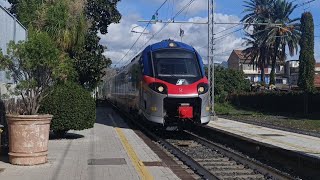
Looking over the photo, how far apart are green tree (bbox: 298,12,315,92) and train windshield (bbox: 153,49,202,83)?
88.1 ft

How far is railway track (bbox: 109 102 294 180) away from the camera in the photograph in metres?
10.9

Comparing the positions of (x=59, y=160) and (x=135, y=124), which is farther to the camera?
(x=135, y=124)

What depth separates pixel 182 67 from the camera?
19.6 m

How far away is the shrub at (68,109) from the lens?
50.5ft

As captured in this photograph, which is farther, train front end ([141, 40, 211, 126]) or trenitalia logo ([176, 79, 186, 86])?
trenitalia logo ([176, 79, 186, 86])

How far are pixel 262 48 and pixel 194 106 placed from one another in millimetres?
48692

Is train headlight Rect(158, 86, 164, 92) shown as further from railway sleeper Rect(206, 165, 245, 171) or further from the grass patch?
the grass patch

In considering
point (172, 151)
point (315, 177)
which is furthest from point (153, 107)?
point (315, 177)

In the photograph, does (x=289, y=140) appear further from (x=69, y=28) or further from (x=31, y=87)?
(x=69, y=28)

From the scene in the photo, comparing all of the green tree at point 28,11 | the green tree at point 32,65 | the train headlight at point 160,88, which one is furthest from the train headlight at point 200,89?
the green tree at point 28,11

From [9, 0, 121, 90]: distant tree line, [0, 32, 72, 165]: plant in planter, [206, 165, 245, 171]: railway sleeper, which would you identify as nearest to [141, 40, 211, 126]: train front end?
[9, 0, 121, 90]: distant tree line

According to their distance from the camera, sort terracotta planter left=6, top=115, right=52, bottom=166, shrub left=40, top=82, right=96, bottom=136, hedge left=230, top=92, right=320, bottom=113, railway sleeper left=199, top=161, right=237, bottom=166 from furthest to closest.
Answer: hedge left=230, top=92, right=320, bottom=113 < shrub left=40, top=82, right=96, bottom=136 < railway sleeper left=199, top=161, right=237, bottom=166 < terracotta planter left=6, top=115, right=52, bottom=166

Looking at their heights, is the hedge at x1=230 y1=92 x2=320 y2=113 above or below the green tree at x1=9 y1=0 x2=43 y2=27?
below

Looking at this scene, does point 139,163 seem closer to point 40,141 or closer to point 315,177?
point 40,141
